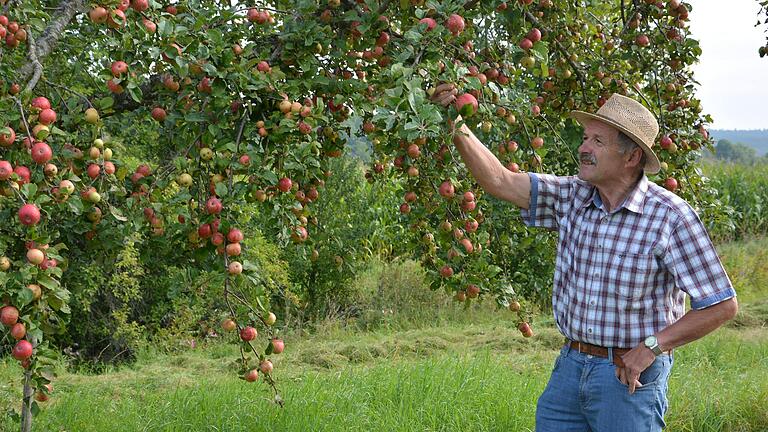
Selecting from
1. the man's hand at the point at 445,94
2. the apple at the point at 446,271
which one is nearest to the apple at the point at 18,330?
the man's hand at the point at 445,94

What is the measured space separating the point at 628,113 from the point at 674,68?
1.05 m

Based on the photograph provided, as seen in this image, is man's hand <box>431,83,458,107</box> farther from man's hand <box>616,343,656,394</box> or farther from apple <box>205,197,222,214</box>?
man's hand <box>616,343,656,394</box>

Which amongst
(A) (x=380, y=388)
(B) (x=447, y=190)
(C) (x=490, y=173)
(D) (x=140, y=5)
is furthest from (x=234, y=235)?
(A) (x=380, y=388)

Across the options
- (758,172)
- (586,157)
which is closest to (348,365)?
(586,157)

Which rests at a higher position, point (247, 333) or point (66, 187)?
point (66, 187)

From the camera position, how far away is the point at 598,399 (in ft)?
7.34

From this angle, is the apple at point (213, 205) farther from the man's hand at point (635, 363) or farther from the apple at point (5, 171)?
the man's hand at point (635, 363)

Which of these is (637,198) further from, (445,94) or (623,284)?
(445,94)

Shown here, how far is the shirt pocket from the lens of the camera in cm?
222

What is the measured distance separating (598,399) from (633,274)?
0.36 m

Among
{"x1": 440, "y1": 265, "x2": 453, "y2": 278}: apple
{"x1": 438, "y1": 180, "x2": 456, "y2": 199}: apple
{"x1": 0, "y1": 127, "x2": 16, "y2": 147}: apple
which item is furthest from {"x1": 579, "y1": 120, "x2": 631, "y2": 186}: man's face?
{"x1": 0, "y1": 127, "x2": 16, "y2": 147}: apple

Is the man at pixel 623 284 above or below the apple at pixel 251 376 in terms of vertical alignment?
above

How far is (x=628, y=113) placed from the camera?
2.34 m

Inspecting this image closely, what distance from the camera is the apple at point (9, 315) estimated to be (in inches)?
67.2
